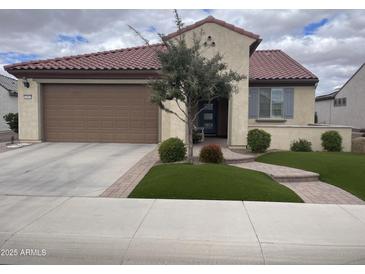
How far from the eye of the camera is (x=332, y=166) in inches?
363

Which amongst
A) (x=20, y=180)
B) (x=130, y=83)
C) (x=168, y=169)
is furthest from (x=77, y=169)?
(x=130, y=83)

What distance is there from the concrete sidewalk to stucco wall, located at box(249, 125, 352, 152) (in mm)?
7108

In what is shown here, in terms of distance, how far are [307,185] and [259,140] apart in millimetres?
4071

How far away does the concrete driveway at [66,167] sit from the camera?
7066mm

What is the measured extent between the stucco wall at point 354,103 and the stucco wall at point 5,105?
2880 cm

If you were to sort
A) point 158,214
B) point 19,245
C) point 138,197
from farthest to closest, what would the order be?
point 138,197, point 158,214, point 19,245

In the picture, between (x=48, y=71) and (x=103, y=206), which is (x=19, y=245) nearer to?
(x=103, y=206)

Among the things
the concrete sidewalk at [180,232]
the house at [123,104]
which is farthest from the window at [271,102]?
the concrete sidewalk at [180,232]

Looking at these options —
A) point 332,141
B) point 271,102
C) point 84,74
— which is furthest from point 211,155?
point 84,74

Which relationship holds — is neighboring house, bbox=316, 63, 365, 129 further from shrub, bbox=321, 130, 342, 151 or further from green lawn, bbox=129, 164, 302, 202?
green lawn, bbox=129, 164, 302, 202

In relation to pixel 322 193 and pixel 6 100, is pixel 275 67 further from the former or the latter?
pixel 6 100

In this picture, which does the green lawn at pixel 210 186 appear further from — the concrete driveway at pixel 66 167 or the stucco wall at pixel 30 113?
the stucco wall at pixel 30 113

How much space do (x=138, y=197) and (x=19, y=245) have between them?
261cm

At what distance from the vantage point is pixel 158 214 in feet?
17.5
